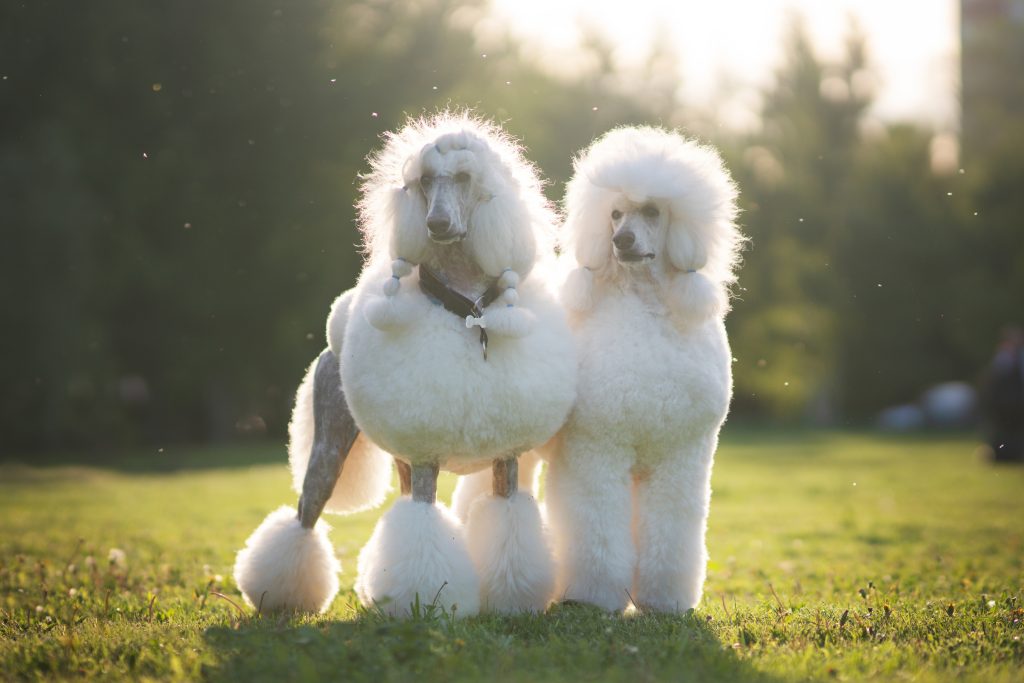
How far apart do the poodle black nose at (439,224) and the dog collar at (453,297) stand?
273 mm

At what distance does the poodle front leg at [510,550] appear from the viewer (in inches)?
175

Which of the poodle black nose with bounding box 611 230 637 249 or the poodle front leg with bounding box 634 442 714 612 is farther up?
the poodle black nose with bounding box 611 230 637 249

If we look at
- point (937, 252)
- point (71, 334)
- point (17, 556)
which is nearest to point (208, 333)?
point (71, 334)

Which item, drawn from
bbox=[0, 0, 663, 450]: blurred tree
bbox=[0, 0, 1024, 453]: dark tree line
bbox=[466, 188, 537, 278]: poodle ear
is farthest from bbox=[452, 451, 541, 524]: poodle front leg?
bbox=[0, 0, 663, 450]: blurred tree

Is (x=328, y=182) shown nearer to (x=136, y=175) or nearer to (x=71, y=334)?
(x=136, y=175)

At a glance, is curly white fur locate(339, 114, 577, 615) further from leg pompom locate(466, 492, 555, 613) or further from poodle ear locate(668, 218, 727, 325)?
poodle ear locate(668, 218, 727, 325)

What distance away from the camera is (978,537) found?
28.0ft

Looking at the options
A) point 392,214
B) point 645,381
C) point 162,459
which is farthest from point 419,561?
point 162,459

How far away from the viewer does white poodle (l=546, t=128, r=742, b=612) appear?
454 cm

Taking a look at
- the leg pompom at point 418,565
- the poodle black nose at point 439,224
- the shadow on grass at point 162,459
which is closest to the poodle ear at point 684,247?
the poodle black nose at point 439,224

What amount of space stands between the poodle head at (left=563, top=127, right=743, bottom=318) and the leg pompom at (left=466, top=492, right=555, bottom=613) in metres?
1.03

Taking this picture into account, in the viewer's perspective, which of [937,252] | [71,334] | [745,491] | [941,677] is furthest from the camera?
[937,252]

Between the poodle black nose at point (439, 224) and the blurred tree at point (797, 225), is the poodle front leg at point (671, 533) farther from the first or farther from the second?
the blurred tree at point (797, 225)

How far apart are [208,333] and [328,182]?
4240 mm
